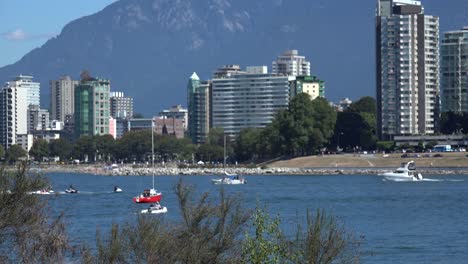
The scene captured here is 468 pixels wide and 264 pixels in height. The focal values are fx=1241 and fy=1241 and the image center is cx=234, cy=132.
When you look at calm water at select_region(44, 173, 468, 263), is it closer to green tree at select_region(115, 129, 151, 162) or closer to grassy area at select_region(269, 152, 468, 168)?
grassy area at select_region(269, 152, 468, 168)

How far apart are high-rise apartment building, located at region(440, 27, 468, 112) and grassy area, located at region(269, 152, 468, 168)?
93.8 ft

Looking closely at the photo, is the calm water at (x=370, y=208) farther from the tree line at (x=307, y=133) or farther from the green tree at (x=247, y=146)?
the green tree at (x=247, y=146)

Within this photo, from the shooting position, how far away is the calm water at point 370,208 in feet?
157

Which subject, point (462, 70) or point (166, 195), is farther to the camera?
point (462, 70)

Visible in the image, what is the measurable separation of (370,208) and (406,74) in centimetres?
9228

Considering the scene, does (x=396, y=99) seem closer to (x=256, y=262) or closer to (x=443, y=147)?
(x=443, y=147)

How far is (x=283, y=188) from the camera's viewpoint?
10125 centimetres

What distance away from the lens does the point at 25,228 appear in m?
25.6

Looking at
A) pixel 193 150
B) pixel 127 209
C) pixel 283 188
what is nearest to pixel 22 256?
pixel 127 209

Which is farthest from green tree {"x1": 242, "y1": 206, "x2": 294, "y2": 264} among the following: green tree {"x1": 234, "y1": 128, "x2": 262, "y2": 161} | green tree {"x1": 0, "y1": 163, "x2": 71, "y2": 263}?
green tree {"x1": 234, "y1": 128, "x2": 262, "y2": 161}

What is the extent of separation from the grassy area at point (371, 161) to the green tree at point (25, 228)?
10602 cm

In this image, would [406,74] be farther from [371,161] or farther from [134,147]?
[134,147]

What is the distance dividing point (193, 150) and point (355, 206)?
116600 millimetres

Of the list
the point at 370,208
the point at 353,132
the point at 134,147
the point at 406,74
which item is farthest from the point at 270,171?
the point at 370,208
